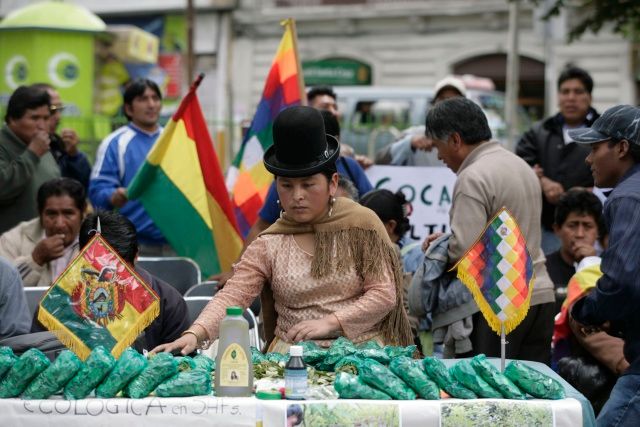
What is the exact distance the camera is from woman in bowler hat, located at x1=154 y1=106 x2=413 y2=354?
469cm

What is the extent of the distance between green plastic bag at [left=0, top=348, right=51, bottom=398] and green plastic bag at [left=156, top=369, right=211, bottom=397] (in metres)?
0.41

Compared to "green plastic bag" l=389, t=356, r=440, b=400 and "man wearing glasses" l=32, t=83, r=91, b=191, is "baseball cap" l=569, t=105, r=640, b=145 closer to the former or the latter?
"green plastic bag" l=389, t=356, r=440, b=400

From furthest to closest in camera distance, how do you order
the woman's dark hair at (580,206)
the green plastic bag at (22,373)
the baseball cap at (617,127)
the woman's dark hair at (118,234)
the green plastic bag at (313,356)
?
1. the woman's dark hair at (580,206)
2. the woman's dark hair at (118,234)
3. the baseball cap at (617,127)
4. the green plastic bag at (313,356)
5. the green plastic bag at (22,373)

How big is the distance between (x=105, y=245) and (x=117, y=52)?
71.5ft

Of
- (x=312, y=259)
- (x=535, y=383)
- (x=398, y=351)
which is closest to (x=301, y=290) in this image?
(x=312, y=259)

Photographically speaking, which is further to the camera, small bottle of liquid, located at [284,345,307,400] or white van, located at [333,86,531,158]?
white van, located at [333,86,531,158]

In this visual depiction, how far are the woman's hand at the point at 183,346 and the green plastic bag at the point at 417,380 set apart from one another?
0.84m

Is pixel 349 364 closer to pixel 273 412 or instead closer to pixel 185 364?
pixel 273 412

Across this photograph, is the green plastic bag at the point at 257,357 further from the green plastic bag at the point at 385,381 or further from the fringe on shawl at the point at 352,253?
the green plastic bag at the point at 385,381

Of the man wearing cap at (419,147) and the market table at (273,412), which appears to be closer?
the market table at (273,412)

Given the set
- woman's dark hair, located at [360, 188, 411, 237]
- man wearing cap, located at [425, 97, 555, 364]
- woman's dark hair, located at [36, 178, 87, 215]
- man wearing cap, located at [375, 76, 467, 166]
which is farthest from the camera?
man wearing cap, located at [375, 76, 467, 166]

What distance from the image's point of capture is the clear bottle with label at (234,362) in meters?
4.07

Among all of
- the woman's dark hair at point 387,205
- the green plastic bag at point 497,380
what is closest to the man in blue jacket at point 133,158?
the woman's dark hair at point 387,205

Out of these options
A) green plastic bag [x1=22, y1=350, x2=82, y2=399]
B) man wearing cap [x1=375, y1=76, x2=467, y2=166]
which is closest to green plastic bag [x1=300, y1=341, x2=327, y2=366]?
green plastic bag [x1=22, y1=350, x2=82, y2=399]
